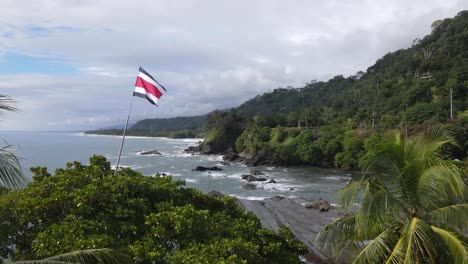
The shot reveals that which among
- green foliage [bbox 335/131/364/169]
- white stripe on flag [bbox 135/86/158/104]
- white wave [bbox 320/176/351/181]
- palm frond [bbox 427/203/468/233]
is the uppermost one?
white stripe on flag [bbox 135/86/158/104]

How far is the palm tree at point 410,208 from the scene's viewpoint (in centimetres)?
703

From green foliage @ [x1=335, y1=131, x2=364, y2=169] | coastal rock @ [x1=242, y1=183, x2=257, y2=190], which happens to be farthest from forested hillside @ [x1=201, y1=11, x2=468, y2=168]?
coastal rock @ [x1=242, y1=183, x2=257, y2=190]

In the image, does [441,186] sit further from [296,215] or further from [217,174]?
[217,174]

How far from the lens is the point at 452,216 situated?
7.28m

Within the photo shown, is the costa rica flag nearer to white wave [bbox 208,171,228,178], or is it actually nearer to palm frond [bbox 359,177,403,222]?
palm frond [bbox 359,177,403,222]

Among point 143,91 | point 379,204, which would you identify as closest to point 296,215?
point 143,91

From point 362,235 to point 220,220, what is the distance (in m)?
3.37

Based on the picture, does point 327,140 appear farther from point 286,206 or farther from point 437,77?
point 286,206

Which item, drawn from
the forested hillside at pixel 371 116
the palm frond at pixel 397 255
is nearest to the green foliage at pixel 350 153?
the forested hillside at pixel 371 116

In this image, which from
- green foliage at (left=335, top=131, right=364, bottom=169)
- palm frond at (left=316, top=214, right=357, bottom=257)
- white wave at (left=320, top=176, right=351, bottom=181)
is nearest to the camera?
palm frond at (left=316, top=214, right=357, bottom=257)

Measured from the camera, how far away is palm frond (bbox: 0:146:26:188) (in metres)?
5.54

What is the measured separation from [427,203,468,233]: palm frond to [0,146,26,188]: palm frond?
756cm

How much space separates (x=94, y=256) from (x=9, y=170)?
2189 mm

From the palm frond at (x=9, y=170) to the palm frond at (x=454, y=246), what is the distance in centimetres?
726
